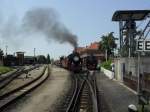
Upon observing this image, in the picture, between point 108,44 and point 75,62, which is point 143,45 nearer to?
point 75,62

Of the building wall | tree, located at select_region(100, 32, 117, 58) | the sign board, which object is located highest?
tree, located at select_region(100, 32, 117, 58)

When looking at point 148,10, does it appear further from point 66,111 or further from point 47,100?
point 66,111

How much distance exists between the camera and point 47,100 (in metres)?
25.7

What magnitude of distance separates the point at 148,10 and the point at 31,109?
74.3 ft

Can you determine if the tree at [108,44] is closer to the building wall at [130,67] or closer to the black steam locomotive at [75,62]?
the black steam locomotive at [75,62]

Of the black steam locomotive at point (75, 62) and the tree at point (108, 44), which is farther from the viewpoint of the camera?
the tree at point (108, 44)

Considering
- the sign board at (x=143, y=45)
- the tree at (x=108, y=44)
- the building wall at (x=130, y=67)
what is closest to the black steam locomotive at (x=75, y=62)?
the building wall at (x=130, y=67)

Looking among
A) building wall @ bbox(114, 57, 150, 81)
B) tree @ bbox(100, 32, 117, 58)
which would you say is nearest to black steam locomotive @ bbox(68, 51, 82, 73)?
building wall @ bbox(114, 57, 150, 81)

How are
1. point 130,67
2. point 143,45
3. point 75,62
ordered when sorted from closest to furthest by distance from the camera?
point 143,45 < point 130,67 < point 75,62

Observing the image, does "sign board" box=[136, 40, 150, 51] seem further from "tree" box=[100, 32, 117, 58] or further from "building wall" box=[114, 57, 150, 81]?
"tree" box=[100, 32, 117, 58]

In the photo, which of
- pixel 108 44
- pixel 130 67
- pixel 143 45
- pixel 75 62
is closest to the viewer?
pixel 143 45

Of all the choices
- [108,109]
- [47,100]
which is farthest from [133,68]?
[108,109]

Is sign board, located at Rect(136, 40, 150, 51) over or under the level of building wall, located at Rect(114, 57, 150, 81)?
over

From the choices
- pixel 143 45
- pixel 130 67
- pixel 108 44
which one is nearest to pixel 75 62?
pixel 130 67
